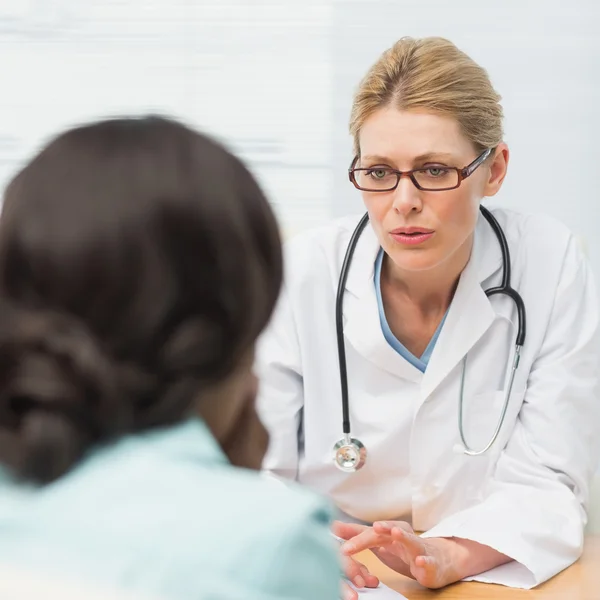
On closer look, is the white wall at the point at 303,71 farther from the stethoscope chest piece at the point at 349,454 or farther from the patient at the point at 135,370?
the patient at the point at 135,370

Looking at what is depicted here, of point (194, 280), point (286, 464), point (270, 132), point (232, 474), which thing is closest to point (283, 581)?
point (232, 474)

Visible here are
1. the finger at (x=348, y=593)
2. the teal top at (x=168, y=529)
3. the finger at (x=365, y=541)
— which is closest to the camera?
the teal top at (x=168, y=529)

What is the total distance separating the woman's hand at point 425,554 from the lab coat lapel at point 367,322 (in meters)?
0.30

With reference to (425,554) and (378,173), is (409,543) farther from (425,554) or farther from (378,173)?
(378,173)

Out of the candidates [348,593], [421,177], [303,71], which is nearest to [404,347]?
[421,177]

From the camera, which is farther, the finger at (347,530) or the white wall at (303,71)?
the white wall at (303,71)

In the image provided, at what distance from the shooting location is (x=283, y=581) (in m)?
0.61

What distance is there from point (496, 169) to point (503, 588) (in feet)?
2.25

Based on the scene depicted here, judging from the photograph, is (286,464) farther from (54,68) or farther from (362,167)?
(54,68)

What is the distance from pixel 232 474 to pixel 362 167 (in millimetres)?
928

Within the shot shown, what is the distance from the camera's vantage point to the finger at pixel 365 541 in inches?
48.3

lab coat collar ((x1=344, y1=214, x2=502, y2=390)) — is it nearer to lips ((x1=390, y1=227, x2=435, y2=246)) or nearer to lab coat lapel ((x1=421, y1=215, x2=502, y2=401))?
lab coat lapel ((x1=421, y1=215, x2=502, y2=401))

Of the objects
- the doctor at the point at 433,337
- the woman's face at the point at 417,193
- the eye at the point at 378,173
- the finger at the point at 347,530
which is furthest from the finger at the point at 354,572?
the eye at the point at 378,173

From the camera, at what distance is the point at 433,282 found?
1.60 metres
